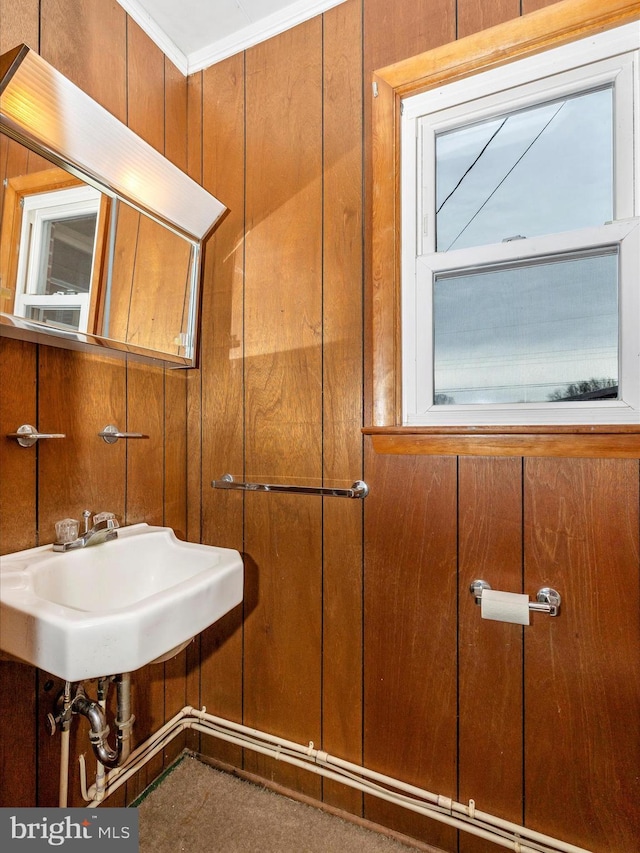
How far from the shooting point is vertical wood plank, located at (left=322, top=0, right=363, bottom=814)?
51.0 inches

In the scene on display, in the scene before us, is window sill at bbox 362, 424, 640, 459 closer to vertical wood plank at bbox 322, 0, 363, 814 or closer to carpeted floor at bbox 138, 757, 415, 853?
vertical wood plank at bbox 322, 0, 363, 814

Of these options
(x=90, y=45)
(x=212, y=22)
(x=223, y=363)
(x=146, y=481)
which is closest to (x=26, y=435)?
(x=146, y=481)

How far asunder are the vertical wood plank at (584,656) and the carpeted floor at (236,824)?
0.46 metres

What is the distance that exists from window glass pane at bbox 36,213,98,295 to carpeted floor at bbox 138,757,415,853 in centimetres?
148

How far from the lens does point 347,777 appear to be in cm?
129

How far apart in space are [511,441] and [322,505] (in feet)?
1.87

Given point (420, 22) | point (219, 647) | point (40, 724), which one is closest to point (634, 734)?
point (219, 647)

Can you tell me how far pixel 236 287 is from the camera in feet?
→ 4.86

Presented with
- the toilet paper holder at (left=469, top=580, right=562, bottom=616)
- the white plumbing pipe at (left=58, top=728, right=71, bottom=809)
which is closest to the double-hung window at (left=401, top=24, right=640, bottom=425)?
the toilet paper holder at (left=469, top=580, right=562, bottom=616)

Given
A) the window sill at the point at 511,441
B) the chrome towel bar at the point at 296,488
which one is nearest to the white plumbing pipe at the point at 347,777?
the chrome towel bar at the point at 296,488

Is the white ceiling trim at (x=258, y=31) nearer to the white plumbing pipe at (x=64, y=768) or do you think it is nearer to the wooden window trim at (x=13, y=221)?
the wooden window trim at (x=13, y=221)

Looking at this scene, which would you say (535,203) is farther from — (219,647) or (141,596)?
(219,647)

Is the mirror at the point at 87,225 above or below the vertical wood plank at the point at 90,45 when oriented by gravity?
below

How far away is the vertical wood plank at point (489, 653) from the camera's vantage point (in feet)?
3.68
